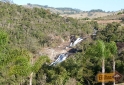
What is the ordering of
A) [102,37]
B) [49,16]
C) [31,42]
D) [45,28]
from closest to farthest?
[102,37] → [31,42] → [45,28] → [49,16]

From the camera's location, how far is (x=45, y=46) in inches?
2239

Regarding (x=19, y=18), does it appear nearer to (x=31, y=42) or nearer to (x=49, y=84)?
(x=31, y=42)

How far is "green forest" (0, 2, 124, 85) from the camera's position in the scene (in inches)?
824

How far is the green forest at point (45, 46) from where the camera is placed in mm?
20922

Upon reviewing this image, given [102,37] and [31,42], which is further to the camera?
[31,42]

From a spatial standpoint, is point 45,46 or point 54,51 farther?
point 45,46

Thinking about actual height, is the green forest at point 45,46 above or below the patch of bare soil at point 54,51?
above

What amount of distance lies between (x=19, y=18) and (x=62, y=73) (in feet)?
129

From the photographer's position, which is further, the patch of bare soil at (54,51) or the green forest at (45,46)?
the patch of bare soil at (54,51)

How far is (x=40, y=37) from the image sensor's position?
191ft

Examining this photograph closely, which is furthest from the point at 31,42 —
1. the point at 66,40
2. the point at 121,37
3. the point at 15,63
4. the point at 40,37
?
the point at 15,63

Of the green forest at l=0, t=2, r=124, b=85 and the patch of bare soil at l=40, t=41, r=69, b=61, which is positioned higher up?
the green forest at l=0, t=2, r=124, b=85

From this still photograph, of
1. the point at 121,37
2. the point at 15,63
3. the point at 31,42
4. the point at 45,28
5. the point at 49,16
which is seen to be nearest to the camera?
the point at 15,63

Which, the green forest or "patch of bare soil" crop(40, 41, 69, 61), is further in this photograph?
"patch of bare soil" crop(40, 41, 69, 61)
